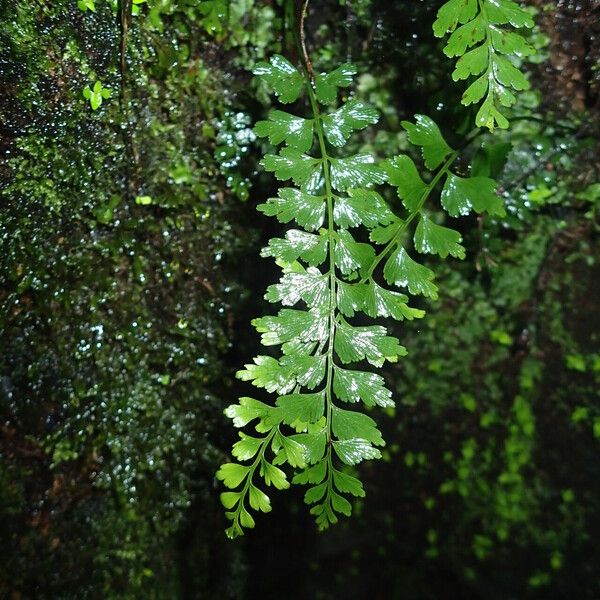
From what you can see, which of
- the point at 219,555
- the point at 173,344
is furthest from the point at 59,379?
the point at 219,555

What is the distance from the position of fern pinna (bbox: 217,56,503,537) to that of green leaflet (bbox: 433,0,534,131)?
0.22 metres

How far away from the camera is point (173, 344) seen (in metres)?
2.01

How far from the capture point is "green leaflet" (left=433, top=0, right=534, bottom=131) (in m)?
1.39

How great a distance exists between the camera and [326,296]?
1.46 m

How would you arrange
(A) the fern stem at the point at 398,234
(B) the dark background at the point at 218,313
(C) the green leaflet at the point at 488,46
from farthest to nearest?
(B) the dark background at the point at 218,313 < (A) the fern stem at the point at 398,234 < (C) the green leaflet at the point at 488,46

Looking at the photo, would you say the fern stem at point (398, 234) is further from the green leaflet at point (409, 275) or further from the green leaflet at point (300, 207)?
the green leaflet at point (300, 207)

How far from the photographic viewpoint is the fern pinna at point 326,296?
4.63 feet

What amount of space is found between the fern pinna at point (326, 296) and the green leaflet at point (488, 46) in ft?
0.71

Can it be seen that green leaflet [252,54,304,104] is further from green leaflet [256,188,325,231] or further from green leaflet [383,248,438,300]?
green leaflet [383,248,438,300]

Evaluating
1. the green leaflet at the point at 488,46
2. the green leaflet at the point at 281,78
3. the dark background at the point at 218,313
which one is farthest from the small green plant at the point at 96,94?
the green leaflet at the point at 488,46

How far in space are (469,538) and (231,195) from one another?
2.03m

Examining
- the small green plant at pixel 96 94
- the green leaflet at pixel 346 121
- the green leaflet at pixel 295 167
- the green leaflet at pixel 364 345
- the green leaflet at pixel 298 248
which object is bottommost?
the green leaflet at pixel 364 345

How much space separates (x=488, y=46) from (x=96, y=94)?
1.16m

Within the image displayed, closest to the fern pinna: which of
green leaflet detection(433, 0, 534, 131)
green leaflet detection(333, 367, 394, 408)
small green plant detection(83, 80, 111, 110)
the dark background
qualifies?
green leaflet detection(333, 367, 394, 408)
